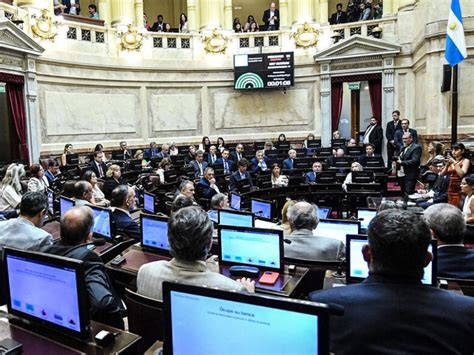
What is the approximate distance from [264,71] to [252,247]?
1270cm

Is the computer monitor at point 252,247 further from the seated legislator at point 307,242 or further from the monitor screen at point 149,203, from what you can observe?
the monitor screen at point 149,203

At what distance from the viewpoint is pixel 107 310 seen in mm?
2463

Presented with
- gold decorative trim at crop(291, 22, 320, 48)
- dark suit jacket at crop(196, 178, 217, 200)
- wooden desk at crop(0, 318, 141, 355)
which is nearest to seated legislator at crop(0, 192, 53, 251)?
wooden desk at crop(0, 318, 141, 355)

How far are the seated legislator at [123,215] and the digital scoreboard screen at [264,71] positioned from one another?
11.2m

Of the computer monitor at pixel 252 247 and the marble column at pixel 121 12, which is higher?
the marble column at pixel 121 12

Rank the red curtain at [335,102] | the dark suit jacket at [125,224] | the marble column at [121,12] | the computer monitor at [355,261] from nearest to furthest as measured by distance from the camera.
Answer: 1. the computer monitor at [355,261]
2. the dark suit jacket at [125,224]
3. the marble column at [121,12]
4. the red curtain at [335,102]

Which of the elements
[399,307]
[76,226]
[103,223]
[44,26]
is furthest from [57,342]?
[44,26]

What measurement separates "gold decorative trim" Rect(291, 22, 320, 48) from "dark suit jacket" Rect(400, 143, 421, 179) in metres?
7.88

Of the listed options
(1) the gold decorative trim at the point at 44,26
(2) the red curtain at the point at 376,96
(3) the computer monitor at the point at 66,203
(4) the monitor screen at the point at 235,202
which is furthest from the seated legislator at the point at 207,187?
(2) the red curtain at the point at 376,96

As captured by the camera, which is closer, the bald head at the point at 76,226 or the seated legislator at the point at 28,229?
the bald head at the point at 76,226

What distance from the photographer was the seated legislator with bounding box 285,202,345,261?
3.57m

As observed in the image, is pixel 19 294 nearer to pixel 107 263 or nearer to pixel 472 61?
pixel 107 263

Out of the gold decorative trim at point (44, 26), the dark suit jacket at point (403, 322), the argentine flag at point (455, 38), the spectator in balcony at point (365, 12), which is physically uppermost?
the spectator in balcony at point (365, 12)

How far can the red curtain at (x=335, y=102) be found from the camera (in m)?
15.5
